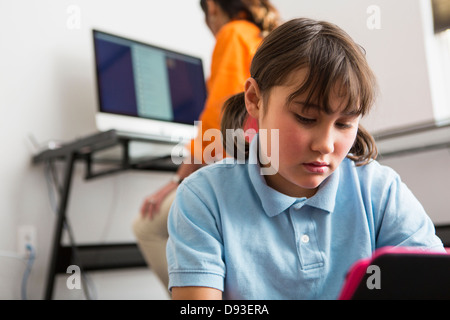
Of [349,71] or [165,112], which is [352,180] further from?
[165,112]

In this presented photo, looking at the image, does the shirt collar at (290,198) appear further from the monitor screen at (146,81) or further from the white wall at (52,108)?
the monitor screen at (146,81)

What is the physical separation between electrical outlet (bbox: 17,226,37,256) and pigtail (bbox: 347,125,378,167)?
47.7 inches

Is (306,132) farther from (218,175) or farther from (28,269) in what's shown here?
(28,269)

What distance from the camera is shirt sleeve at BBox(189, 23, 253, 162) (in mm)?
836

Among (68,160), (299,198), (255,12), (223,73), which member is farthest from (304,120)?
(68,160)

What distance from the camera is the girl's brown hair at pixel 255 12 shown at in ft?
3.30

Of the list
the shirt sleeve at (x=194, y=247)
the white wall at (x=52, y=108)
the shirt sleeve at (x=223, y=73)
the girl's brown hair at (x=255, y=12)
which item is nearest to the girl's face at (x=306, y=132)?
the shirt sleeve at (x=194, y=247)

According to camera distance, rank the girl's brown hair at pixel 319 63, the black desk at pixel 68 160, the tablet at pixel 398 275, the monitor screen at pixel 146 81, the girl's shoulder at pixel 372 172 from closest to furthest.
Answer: the tablet at pixel 398 275 < the girl's brown hair at pixel 319 63 < the girl's shoulder at pixel 372 172 < the black desk at pixel 68 160 < the monitor screen at pixel 146 81

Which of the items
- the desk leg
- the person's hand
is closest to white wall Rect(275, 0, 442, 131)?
the person's hand

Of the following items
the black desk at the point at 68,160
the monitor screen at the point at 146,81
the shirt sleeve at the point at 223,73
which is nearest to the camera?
the shirt sleeve at the point at 223,73

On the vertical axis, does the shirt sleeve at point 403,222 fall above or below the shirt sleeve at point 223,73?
below

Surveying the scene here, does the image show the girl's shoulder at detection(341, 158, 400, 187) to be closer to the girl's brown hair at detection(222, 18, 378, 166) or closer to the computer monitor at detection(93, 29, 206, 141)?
the girl's brown hair at detection(222, 18, 378, 166)

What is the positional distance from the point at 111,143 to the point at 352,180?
96 cm
